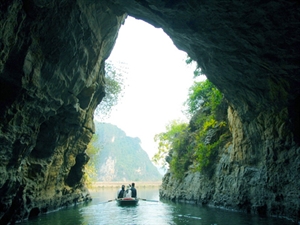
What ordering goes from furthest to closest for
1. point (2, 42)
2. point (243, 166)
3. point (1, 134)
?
point (243, 166) < point (1, 134) < point (2, 42)

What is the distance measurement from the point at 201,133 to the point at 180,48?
444 inches

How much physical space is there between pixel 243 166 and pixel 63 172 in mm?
11047

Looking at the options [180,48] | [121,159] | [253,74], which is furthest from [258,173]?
[121,159]

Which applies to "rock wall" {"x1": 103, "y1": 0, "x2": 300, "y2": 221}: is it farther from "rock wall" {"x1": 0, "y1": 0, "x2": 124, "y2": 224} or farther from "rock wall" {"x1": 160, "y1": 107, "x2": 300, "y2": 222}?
"rock wall" {"x1": 0, "y1": 0, "x2": 124, "y2": 224}

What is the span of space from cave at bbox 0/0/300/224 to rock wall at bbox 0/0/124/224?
4 centimetres

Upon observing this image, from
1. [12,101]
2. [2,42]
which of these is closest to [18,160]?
[12,101]

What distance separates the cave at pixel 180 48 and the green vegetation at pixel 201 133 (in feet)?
16.3

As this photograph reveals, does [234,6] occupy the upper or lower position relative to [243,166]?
upper

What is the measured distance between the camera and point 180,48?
41.0ft

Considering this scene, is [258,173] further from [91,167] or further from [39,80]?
[91,167]

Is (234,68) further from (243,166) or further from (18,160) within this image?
(18,160)

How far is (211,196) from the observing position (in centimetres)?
1797

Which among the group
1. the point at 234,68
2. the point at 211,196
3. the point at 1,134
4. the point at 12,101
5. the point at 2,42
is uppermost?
the point at 234,68

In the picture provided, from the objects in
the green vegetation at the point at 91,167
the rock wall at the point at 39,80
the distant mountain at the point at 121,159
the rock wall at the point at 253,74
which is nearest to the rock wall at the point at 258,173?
the rock wall at the point at 253,74
